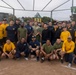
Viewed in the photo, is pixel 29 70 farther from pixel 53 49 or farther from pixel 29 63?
pixel 53 49

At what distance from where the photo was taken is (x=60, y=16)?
14680 mm

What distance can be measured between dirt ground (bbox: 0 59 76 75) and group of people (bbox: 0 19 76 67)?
0.33 meters

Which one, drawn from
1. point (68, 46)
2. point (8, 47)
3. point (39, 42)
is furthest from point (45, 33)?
point (8, 47)

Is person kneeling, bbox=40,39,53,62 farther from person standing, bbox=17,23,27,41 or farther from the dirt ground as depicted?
person standing, bbox=17,23,27,41

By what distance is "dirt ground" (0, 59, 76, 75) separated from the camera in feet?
30.4

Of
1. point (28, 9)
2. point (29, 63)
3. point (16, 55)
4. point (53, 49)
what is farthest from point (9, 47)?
point (28, 9)

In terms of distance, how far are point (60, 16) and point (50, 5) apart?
94 cm

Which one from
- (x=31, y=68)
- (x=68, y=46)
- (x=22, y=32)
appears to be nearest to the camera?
(x=31, y=68)

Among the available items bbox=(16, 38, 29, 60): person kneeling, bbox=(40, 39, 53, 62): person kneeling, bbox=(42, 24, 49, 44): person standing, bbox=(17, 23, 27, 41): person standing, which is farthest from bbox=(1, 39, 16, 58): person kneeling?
bbox=(42, 24, 49, 44): person standing

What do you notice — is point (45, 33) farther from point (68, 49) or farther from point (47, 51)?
point (68, 49)

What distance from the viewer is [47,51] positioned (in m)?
10.6

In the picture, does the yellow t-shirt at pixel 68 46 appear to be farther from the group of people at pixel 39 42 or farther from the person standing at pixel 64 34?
the person standing at pixel 64 34

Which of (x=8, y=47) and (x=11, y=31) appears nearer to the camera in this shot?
(x=8, y=47)

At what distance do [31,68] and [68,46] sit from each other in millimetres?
1991
